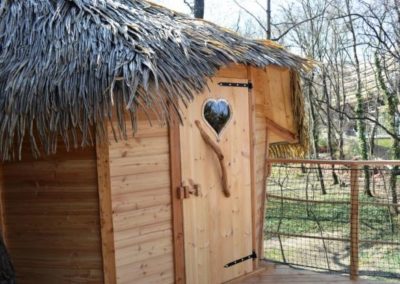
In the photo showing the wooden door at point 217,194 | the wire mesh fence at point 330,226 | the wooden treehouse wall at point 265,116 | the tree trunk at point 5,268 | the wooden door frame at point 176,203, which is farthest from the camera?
the wire mesh fence at point 330,226

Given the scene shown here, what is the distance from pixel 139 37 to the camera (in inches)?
120

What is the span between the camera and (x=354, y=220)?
3838 millimetres

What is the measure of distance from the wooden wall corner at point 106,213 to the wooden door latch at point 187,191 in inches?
22.5

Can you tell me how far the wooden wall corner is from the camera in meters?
3.08

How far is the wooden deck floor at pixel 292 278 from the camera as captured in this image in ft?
12.8

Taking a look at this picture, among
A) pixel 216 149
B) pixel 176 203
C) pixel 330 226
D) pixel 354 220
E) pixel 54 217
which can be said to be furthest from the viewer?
pixel 330 226

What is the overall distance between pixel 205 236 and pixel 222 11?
1196 centimetres

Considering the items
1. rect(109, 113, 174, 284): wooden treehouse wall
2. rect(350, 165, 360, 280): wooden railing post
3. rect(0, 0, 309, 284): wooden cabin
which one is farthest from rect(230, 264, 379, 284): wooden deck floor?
rect(109, 113, 174, 284): wooden treehouse wall

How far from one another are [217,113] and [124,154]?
933 mm

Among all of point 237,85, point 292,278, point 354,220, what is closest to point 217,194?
point 237,85

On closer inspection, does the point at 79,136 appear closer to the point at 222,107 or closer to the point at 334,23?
the point at 222,107

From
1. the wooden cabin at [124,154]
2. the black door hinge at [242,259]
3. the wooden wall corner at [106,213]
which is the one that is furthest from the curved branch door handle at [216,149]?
the wooden wall corner at [106,213]

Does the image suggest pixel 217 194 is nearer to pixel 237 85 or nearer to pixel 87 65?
pixel 237 85

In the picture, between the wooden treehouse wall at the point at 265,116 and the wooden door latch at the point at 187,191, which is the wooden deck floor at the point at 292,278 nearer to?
the wooden treehouse wall at the point at 265,116
